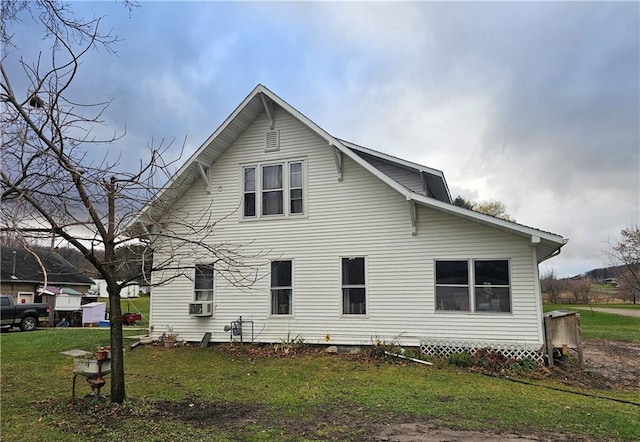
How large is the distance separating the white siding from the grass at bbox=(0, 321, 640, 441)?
1.40 m

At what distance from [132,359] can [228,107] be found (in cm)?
815

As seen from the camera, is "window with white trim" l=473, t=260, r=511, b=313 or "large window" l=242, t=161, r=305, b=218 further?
"large window" l=242, t=161, r=305, b=218

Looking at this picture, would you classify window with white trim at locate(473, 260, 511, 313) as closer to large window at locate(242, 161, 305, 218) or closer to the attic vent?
large window at locate(242, 161, 305, 218)

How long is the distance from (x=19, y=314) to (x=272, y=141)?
1638 cm

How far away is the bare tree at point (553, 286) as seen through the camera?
4178cm

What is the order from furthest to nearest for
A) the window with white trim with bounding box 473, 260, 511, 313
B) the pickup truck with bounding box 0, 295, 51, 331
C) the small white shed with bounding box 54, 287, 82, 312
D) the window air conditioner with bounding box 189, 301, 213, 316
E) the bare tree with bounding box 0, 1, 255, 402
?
the small white shed with bounding box 54, 287, 82, 312 < the pickup truck with bounding box 0, 295, 51, 331 < the window air conditioner with bounding box 189, 301, 213, 316 < the window with white trim with bounding box 473, 260, 511, 313 < the bare tree with bounding box 0, 1, 255, 402

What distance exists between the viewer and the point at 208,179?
14008 millimetres

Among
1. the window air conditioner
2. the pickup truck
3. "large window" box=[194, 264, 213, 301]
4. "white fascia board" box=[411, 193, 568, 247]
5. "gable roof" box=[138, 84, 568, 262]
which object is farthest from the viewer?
the pickup truck

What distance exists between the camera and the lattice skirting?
10.5 m

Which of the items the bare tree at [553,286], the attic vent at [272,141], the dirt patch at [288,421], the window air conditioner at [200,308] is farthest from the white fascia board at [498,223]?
the bare tree at [553,286]

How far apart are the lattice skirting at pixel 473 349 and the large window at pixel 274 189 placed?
17.5ft

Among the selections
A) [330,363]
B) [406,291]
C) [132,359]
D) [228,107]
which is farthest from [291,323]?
[228,107]

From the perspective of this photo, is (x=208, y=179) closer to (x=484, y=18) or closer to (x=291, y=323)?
(x=291, y=323)

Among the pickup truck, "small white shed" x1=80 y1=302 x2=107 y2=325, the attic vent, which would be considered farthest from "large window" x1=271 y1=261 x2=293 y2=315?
"small white shed" x1=80 y1=302 x2=107 y2=325
